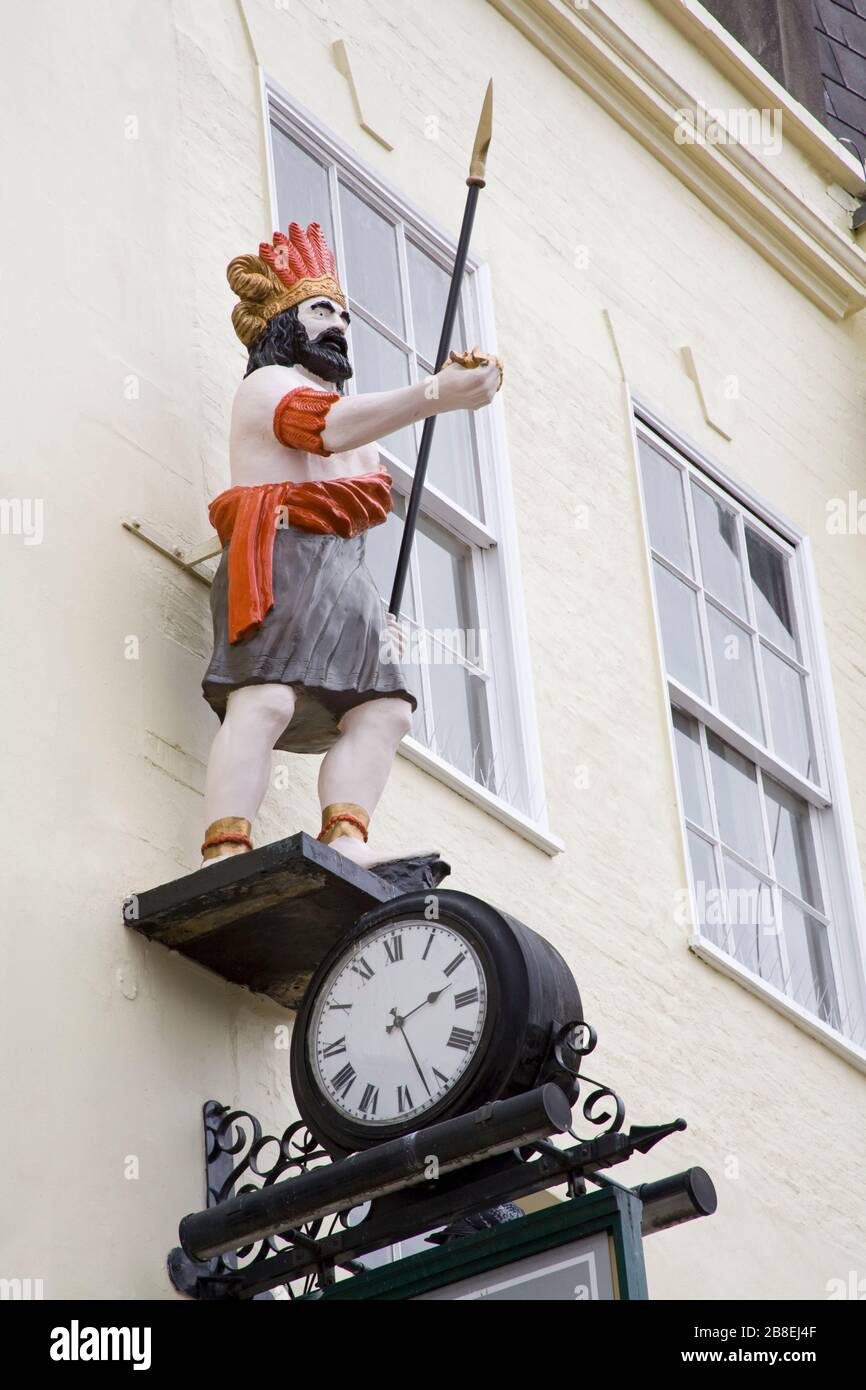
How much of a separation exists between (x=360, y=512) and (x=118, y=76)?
185 centimetres

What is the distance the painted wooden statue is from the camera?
641 centimetres

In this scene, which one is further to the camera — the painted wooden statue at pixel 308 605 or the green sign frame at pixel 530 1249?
the painted wooden statue at pixel 308 605

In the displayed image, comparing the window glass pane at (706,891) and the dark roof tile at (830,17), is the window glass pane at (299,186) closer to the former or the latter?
the window glass pane at (706,891)

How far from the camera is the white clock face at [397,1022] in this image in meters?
→ 5.68

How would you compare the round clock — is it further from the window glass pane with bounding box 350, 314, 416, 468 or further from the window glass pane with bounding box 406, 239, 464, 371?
the window glass pane with bounding box 406, 239, 464, 371

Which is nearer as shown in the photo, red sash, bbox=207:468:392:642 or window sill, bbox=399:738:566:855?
red sash, bbox=207:468:392:642

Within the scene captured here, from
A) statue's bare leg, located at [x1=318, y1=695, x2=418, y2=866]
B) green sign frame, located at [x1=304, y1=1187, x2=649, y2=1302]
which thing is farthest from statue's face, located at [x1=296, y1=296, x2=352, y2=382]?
green sign frame, located at [x1=304, y1=1187, x2=649, y2=1302]

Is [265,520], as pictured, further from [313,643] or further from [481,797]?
[481,797]

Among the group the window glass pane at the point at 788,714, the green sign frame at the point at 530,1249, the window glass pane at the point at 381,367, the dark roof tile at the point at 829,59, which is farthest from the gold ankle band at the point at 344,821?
the dark roof tile at the point at 829,59

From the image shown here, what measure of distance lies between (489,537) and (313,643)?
7.78ft

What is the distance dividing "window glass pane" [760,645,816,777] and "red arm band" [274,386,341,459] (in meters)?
3.93

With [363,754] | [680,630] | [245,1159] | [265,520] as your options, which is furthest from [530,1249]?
[680,630]

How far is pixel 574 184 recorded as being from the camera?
1047 centimetres

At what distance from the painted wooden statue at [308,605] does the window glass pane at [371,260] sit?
2.01 metres
